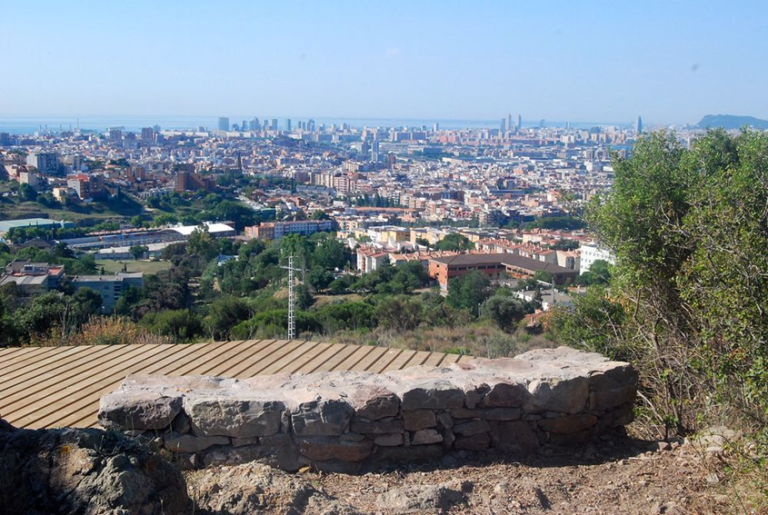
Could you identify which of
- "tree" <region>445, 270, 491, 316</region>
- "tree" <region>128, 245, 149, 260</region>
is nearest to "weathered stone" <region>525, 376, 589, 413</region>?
"tree" <region>445, 270, 491, 316</region>

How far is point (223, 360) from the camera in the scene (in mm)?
4371

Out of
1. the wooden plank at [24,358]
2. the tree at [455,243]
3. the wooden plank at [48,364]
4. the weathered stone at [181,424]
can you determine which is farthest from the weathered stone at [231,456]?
the tree at [455,243]

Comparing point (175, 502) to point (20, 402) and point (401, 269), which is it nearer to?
point (20, 402)

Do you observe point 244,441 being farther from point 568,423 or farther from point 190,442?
point 568,423

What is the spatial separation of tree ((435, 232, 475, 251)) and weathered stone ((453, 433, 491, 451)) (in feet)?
99.6

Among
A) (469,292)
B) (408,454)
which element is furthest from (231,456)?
(469,292)

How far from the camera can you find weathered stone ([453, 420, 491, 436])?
3.01 metres

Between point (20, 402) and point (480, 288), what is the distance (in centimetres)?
1516

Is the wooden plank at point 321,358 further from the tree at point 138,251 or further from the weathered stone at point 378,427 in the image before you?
the tree at point 138,251

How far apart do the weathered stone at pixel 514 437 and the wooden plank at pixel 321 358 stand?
4.50 ft

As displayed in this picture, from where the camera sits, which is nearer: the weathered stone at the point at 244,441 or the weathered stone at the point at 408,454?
the weathered stone at the point at 244,441

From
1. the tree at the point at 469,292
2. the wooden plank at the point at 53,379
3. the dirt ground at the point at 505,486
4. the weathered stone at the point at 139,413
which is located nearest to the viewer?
the dirt ground at the point at 505,486

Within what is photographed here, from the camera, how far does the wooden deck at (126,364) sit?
348 centimetres

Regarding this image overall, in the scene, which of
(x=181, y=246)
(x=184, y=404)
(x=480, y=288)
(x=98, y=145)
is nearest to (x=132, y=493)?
(x=184, y=404)
